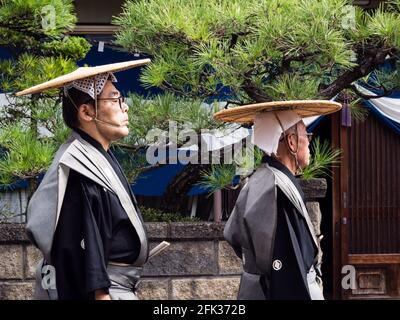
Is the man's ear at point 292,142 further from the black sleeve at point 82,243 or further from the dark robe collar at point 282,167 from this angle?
the black sleeve at point 82,243

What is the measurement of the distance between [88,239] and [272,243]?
1.00m

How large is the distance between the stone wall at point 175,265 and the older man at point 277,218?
7.30 ft

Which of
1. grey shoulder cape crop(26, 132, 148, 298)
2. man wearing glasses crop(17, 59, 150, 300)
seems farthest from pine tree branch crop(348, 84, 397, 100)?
grey shoulder cape crop(26, 132, 148, 298)

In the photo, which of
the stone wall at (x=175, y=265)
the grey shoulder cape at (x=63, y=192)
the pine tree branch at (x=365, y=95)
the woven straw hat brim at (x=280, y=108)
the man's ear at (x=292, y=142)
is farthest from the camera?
the pine tree branch at (x=365, y=95)

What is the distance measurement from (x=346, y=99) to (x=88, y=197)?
4120 mm

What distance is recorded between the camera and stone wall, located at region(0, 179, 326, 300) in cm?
679

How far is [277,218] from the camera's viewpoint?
14.3 ft

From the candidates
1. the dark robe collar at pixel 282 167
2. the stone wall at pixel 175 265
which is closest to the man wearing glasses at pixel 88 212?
the dark robe collar at pixel 282 167

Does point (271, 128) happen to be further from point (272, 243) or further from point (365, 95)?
point (365, 95)

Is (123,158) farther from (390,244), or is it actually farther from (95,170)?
(390,244)

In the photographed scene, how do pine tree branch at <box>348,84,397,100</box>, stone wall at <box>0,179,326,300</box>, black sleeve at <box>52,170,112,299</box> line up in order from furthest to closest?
pine tree branch at <box>348,84,397,100</box> → stone wall at <box>0,179,326,300</box> → black sleeve at <box>52,170,112,299</box>

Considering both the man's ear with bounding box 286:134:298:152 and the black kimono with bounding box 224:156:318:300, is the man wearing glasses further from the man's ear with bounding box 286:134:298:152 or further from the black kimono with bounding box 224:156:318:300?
the man's ear with bounding box 286:134:298:152

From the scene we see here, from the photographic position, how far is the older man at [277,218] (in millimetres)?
4301

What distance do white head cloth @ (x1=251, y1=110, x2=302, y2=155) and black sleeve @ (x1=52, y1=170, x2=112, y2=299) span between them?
1064 millimetres
